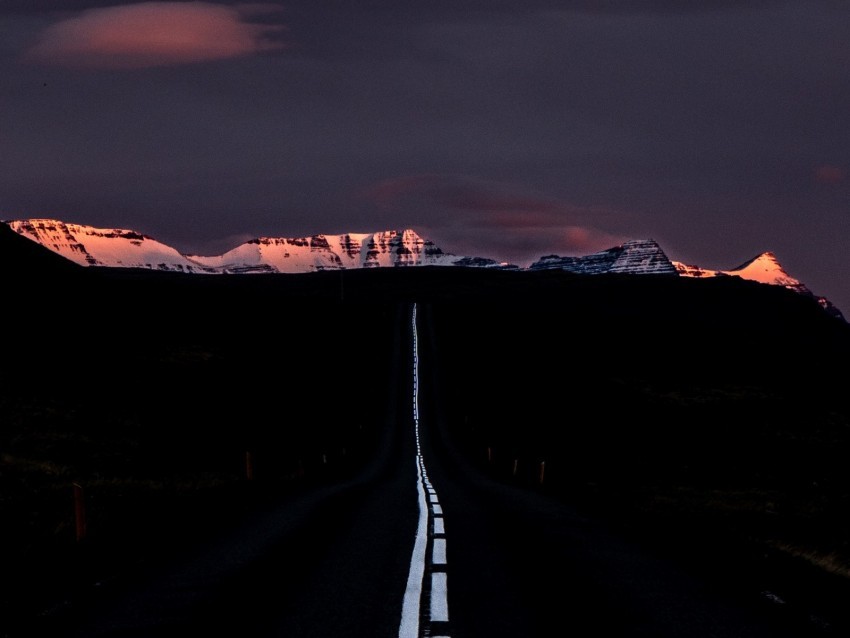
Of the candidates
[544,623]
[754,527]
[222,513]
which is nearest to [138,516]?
[222,513]

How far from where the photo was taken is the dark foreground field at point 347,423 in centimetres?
1520

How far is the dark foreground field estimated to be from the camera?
15.2 meters

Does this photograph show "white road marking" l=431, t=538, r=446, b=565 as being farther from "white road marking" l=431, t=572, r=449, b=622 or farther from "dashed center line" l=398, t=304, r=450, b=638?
"white road marking" l=431, t=572, r=449, b=622

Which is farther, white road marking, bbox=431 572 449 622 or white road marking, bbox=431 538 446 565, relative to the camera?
white road marking, bbox=431 538 446 565

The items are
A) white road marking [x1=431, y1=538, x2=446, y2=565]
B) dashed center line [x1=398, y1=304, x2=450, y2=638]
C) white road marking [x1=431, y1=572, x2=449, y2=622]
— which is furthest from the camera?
white road marking [x1=431, y1=538, x2=446, y2=565]

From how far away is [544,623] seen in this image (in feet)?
28.0

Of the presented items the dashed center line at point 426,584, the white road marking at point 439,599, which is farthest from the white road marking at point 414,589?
the white road marking at point 439,599

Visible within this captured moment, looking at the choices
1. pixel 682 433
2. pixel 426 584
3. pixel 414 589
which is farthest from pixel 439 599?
pixel 682 433

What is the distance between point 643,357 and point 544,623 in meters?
86.7

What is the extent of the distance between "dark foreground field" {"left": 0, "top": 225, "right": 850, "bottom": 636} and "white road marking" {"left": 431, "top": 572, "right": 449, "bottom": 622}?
12.0 ft

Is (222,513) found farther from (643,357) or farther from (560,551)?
(643,357)

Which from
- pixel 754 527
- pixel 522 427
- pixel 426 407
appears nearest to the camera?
pixel 754 527

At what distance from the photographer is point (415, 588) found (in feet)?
33.0

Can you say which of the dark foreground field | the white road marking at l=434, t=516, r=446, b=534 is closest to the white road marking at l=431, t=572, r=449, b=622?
the dark foreground field
